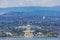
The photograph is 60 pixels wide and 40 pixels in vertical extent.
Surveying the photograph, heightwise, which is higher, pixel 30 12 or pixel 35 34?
pixel 30 12

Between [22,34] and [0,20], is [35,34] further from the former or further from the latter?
[0,20]

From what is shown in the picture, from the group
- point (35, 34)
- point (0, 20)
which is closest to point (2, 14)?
point (0, 20)

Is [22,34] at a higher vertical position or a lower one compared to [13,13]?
lower

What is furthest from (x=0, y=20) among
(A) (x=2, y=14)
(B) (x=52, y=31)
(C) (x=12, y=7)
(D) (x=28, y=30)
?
(B) (x=52, y=31)

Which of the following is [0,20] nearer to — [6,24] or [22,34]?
[6,24]
